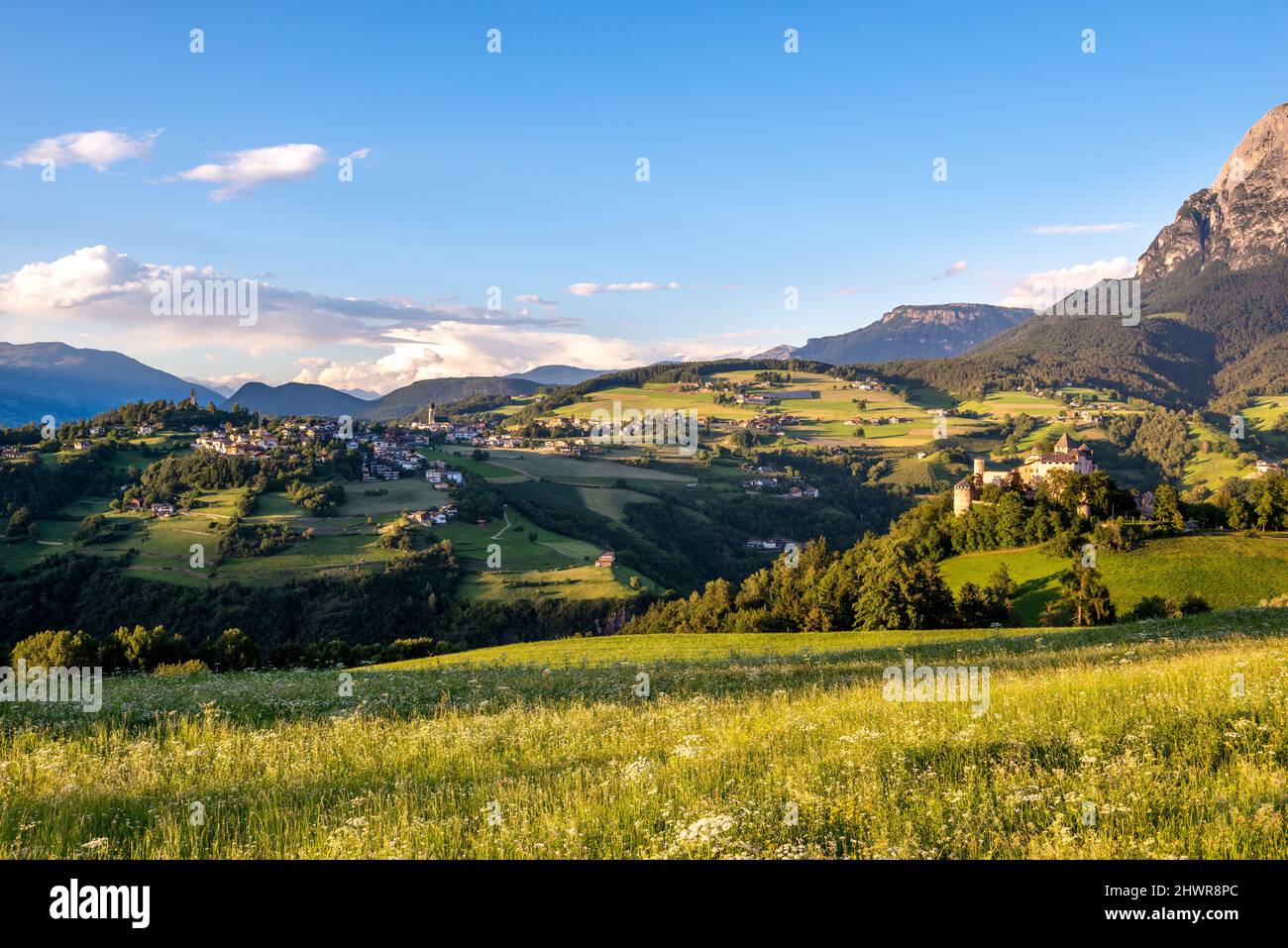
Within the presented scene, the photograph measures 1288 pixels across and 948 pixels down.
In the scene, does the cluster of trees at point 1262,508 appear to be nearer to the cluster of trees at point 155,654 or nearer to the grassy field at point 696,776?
the grassy field at point 696,776

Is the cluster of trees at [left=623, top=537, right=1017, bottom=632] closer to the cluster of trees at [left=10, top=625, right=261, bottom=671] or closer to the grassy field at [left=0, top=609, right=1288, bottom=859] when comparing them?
the grassy field at [left=0, top=609, right=1288, bottom=859]

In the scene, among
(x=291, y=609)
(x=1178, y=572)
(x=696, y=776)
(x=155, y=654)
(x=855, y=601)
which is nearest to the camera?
(x=696, y=776)

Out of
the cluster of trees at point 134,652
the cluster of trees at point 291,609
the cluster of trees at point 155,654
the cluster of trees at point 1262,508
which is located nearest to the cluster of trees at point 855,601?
the cluster of trees at point 291,609

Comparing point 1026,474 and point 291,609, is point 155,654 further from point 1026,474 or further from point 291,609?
point 1026,474

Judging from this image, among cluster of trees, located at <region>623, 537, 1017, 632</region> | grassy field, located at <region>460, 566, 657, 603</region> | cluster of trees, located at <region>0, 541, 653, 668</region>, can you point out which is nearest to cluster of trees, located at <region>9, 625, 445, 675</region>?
cluster of trees, located at <region>623, 537, 1017, 632</region>

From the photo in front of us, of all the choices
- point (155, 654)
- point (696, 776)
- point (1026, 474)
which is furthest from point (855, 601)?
point (1026, 474)
